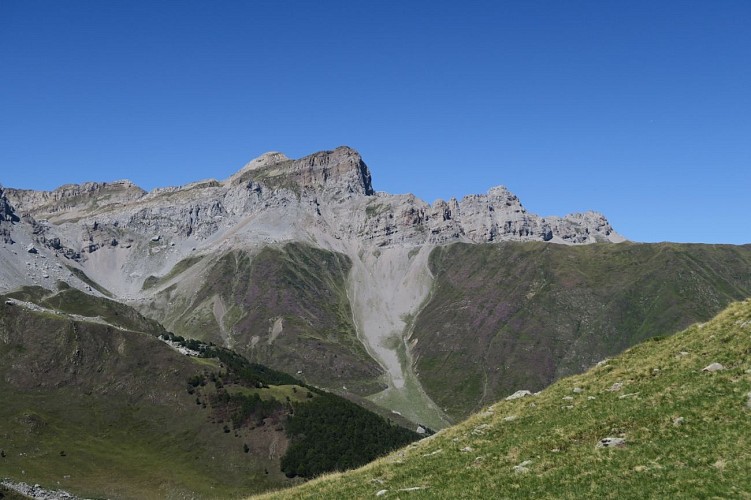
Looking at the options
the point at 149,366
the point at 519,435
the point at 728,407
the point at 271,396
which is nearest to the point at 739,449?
the point at 728,407

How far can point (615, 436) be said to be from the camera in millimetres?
27250

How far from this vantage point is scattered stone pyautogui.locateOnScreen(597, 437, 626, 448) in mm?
26269

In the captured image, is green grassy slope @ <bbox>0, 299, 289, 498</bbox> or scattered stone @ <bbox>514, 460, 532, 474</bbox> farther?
green grassy slope @ <bbox>0, 299, 289, 498</bbox>

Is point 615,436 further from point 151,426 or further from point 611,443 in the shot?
point 151,426

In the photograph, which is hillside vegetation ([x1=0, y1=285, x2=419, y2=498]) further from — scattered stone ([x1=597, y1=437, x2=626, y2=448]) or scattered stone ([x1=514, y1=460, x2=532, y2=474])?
scattered stone ([x1=597, y1=437, x2=626, y2=448])

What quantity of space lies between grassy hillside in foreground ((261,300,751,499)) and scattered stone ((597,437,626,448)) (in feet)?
0.93

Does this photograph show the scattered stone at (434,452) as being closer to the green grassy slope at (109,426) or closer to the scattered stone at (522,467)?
the scattered stone at (522,467)

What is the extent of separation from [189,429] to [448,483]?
160 meters

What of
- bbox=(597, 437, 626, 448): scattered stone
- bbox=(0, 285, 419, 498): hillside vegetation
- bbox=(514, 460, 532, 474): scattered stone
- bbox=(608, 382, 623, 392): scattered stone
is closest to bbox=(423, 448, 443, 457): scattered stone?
bbox=(514, 460, 532, 474): scattered stone

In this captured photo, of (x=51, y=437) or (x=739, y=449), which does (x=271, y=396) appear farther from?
(x=739, y=449)

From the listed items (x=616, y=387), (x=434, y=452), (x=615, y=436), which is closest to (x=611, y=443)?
(x=615, y=436)

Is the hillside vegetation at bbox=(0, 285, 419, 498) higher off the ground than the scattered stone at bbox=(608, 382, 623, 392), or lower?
lower

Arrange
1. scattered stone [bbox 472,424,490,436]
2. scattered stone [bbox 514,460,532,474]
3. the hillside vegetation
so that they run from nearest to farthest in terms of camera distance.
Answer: scattered stone [bbox 514,460,532,474]
scattered stone [bbox 472,424,490,436]
the hillside vegetation

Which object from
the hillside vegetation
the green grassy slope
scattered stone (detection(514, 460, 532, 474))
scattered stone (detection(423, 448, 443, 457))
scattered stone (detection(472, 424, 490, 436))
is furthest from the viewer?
the hillside vegetation
